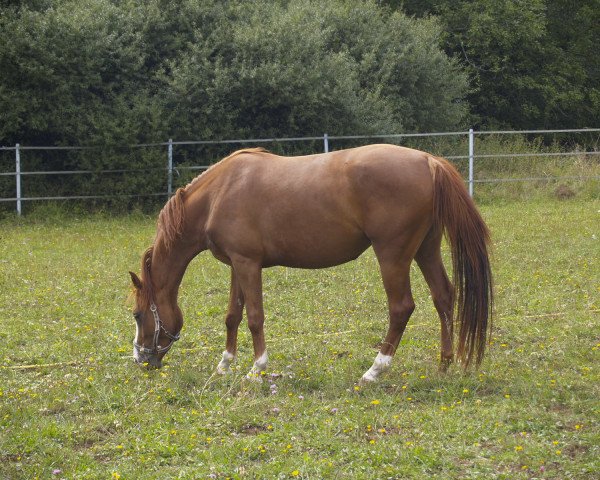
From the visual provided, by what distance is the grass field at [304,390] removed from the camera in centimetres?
489

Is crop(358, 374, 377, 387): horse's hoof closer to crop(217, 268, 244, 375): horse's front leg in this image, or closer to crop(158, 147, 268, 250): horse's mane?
crop(217, 268, 244, 375): horse's front leg

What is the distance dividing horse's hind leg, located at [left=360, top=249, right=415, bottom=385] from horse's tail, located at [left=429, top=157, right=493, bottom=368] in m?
0.37

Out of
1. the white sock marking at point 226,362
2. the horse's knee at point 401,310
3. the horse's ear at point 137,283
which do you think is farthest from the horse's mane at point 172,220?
the horse's knee at point 401,310

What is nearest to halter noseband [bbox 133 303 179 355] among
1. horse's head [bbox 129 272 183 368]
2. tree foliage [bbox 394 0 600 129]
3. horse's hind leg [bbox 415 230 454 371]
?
horse's head [bbox 129 272 183 368]

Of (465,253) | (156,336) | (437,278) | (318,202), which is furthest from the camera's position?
(156,336)

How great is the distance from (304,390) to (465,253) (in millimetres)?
1515

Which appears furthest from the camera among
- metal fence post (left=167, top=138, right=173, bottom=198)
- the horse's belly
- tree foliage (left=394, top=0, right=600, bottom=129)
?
tree foliage (left=394, top=0, right=600, bottom=129)

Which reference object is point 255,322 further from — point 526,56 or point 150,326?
point 526,56

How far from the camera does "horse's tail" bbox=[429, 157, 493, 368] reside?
6465 millimetres

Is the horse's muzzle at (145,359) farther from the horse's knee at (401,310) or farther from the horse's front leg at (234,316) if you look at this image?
the horse's knee at (401,310)

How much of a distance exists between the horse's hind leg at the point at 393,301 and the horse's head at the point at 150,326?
162 centimetres

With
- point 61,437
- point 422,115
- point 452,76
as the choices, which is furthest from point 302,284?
point 452,76

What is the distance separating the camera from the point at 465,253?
21.5ft

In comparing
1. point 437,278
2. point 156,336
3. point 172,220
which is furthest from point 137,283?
point 437,278
